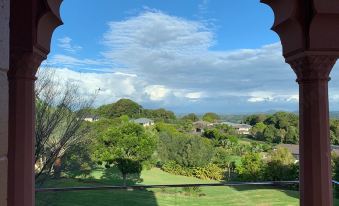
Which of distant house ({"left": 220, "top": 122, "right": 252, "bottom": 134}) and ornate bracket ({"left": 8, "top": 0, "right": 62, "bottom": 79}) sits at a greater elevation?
ornate bracket ({"left": 8, "top": 0, "right": 62, "bottom": 79})

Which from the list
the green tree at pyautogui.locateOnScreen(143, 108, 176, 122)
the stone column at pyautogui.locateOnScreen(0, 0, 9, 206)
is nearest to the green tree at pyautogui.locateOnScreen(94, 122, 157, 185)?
the green tree at pyautogui.locateOnScreen(143, 108, 176, 122)

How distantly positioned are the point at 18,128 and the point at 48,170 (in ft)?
30.0

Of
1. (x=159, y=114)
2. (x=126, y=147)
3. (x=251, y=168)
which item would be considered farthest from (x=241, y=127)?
(x=251, y=168)

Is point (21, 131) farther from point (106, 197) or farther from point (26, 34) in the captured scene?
point (106, 197)

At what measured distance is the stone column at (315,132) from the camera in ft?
6.69

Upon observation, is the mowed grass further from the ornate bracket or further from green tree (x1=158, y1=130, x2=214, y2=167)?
green tree (x1=158, y1=130, x2=214, y2=167)

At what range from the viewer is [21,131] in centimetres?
189

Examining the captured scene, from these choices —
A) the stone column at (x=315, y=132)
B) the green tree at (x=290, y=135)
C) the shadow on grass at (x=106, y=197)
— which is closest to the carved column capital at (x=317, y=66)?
the stone column at (x=315, y=132)

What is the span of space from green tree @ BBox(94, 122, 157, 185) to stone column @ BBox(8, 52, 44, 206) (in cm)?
1467

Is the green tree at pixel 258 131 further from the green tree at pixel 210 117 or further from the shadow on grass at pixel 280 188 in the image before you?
the shadow on grass at pixel 280 188

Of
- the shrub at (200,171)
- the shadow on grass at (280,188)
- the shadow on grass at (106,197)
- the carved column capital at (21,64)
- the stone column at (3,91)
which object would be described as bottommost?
the shrub at (200,171)

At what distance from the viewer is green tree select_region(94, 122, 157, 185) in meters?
16.8

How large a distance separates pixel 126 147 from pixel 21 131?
51.7 ft

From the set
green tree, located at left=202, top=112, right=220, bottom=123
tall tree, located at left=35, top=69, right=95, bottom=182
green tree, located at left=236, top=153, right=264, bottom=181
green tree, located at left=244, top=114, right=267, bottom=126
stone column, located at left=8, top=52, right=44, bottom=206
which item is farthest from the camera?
green tree, located at left=202, top=112, right=220, bottom=123
